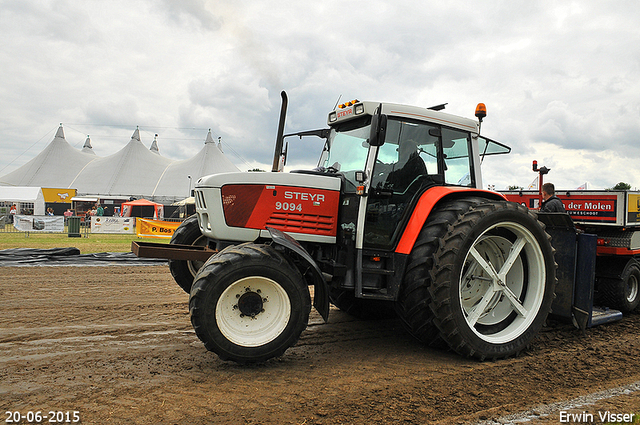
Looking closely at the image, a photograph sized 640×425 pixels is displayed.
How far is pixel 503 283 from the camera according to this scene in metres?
4.49

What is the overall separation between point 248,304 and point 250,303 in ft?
0.06

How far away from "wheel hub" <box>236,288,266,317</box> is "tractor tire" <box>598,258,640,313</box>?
534cm

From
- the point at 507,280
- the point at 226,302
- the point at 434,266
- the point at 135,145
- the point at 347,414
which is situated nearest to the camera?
the point at 347,414

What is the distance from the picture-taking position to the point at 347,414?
3049 millimetres

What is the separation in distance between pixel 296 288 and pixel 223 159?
4572cm

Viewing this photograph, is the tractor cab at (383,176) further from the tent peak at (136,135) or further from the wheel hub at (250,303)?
the tent peak at (136,135)

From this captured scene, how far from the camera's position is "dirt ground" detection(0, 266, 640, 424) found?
307cm

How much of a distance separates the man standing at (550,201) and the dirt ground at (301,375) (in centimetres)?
168

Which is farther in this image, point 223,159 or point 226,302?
point 223,159

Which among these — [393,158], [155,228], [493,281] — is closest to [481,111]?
[393,158]

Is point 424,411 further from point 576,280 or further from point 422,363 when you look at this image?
point 576,280

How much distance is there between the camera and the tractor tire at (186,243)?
5.49 m

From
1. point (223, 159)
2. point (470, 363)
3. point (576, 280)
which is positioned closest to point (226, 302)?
point (470, 363)

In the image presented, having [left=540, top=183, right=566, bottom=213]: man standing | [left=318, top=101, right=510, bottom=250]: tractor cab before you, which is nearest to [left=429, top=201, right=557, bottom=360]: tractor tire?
[left=318, top=101, right=510, bottom=250]: tractor cab
